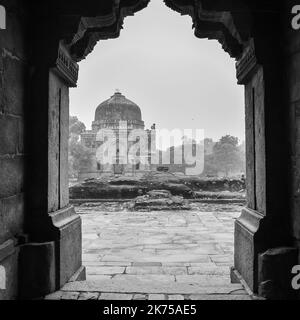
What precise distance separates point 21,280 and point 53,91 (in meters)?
1.56

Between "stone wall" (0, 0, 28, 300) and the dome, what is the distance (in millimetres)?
38412

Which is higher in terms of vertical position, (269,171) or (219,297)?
(269,171)

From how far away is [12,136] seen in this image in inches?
95.8

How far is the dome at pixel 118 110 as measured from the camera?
4091cm

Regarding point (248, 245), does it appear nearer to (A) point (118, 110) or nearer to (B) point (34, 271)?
(B) point (34, 271)

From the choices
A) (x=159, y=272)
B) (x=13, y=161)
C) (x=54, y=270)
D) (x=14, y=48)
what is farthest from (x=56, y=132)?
(x=159, y=272)

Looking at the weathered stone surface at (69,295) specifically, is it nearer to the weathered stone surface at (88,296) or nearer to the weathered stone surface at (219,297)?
the weathered stone surface at (88,296)

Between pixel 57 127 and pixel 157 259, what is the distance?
2406 mm

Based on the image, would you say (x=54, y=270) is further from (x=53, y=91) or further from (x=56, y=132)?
(x=53, y=91)

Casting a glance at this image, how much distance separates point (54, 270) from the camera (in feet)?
8.61

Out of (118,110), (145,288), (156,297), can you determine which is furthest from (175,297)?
(118,110)

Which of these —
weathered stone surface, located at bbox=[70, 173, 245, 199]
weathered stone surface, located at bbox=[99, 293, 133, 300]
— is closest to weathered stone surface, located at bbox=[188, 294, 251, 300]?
weathered stone surface, located at bbox=[99, 293, 133, 300]

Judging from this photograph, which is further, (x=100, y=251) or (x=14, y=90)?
(x=100, y=251)
